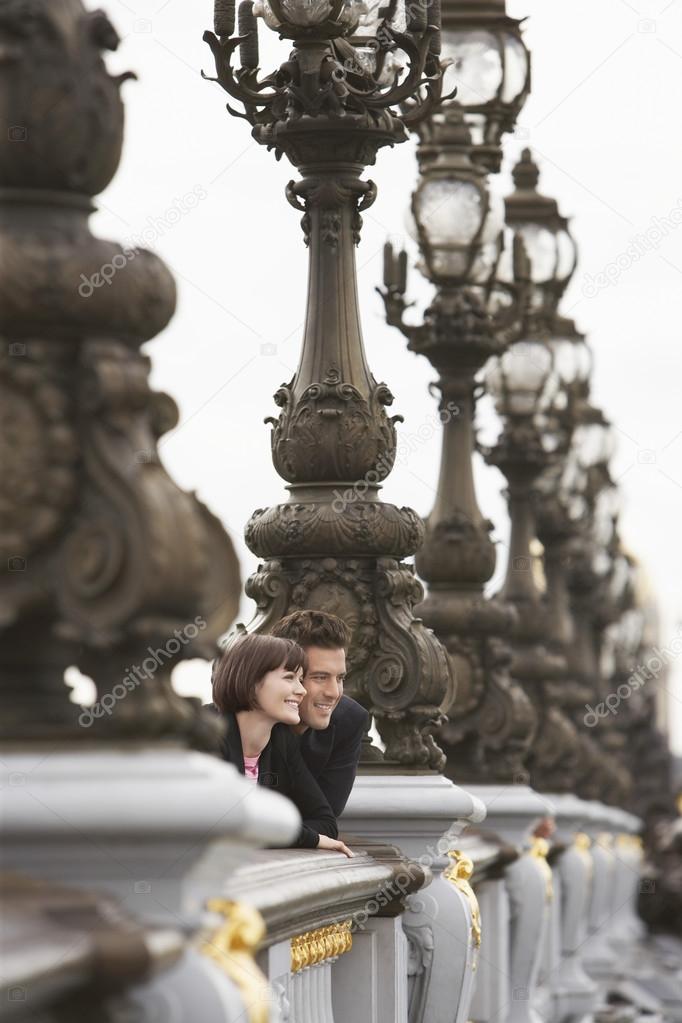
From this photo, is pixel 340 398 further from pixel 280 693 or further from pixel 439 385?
pixel 439 385

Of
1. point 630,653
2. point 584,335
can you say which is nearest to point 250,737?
point 584,335

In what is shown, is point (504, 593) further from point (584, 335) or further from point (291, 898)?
point (291, 898)

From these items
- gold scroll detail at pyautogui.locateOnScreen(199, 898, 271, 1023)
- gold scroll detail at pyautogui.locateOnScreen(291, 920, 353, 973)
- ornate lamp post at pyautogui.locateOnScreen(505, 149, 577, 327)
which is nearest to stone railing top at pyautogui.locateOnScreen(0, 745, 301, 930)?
gold scroll detail at pyautogui.locateOnScreen(199, 898, 271, 1023)

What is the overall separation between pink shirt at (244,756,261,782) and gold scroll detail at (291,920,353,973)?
22.2 inches

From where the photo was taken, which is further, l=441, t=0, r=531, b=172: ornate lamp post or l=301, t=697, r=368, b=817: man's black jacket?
l=441, t=0, r=531, b=172: ornate lamp post

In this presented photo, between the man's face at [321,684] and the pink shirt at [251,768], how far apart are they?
42cm

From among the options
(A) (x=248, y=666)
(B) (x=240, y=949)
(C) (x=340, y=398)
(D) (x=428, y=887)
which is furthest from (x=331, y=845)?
(B) (x=240, y=949)

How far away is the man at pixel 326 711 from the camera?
9766mm

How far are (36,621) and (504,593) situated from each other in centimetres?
1560

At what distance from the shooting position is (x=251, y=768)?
934 cm

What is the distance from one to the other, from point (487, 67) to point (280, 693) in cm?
733

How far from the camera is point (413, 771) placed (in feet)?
38.2

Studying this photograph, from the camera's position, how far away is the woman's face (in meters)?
8.82

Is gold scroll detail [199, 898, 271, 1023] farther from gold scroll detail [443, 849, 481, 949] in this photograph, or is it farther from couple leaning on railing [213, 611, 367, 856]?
gold scroll detail [443, 849, 481, 949]
